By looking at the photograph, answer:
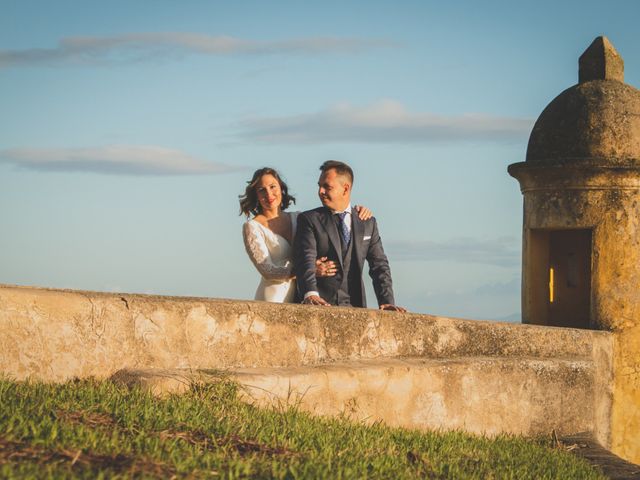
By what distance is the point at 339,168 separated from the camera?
7.19m

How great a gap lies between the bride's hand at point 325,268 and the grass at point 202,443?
5.45 feet

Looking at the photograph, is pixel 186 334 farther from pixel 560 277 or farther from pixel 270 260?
pixel 560 277

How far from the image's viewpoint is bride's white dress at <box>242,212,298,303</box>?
23.5 feet

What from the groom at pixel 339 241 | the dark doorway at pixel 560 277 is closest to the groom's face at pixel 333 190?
the groom at pixel 339 241

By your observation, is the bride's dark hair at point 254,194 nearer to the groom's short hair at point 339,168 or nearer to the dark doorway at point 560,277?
the groom's short hair at point 339,168

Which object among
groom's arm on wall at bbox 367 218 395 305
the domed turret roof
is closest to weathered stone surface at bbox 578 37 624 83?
the domed turret roof

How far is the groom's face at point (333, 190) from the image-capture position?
282 inches

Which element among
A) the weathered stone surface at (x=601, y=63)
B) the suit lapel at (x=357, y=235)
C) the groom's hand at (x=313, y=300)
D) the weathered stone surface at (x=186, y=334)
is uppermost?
the weathered stone surface at (x=601, y=63)

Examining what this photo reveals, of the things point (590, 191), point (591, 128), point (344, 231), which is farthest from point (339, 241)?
point (591, 128)

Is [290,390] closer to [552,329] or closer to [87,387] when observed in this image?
[87,387]

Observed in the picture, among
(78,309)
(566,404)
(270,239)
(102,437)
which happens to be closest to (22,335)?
(78,309)

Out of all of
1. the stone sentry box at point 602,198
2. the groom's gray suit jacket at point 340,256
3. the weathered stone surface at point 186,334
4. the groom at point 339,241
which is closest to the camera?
the weathered stone surface at point 186,334

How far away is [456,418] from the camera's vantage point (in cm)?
676

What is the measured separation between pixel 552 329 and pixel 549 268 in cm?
242
